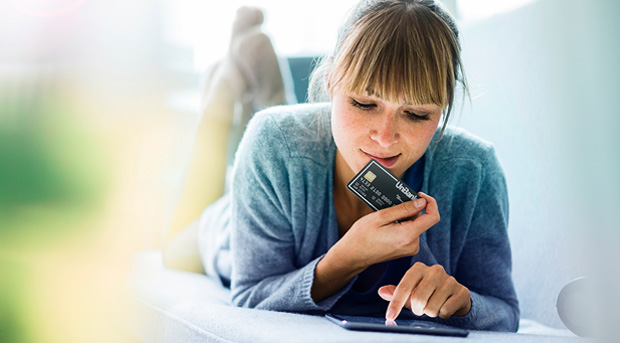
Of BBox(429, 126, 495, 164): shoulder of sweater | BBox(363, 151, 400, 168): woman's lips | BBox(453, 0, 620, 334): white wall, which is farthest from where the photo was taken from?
BBox(429, 126, 495, 164): shoulder of sweater

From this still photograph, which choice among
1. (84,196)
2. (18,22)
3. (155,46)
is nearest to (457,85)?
(84,196)

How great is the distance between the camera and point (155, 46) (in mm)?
2248

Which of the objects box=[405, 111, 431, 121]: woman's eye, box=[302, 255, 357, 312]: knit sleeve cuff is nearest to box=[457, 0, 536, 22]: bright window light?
box=[405, 111, 431, 121]: woman's eye

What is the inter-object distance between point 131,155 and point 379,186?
71 centimetres

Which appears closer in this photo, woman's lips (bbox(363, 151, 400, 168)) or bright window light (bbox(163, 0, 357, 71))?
woman's lips (bbox(363, 151, 400, 168))

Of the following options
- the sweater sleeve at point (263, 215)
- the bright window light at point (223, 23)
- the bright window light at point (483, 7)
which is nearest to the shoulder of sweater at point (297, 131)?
the sweater sleeve at point (263, 215)

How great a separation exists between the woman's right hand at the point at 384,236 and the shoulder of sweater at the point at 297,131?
186mm

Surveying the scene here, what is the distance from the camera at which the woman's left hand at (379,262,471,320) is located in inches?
25.0

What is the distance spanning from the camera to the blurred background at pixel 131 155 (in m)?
0.49

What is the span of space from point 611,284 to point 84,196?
0.83 metres

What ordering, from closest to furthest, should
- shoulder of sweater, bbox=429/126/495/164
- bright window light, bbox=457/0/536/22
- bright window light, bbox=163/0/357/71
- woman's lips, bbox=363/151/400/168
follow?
1. woman's lips, bbox=363/151/400/168
2. shoulder of sweater, bbox=429/126/495/164
3. bright window light, bbox=457/0/536/22
4. bright window light, bbox=163/0/357/71

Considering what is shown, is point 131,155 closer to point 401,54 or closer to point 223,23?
point 401,54

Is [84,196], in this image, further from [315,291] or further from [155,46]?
[155,46]

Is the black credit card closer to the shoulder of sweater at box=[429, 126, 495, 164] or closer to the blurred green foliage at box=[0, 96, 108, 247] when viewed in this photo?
the shoulder of sweater at box=[429, 126, 495, 164]
